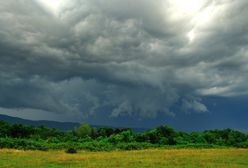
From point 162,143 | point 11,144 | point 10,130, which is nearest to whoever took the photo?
point 11,144

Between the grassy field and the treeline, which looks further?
the treeline

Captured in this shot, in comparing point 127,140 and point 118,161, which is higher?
point 127,140

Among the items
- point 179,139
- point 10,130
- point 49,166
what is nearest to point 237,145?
point 179,139

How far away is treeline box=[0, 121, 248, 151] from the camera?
60.9 m

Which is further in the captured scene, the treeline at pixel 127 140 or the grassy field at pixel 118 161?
the treeline at pixel 127 140

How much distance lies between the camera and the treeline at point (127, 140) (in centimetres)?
6094

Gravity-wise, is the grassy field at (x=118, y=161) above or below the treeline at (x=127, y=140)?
below

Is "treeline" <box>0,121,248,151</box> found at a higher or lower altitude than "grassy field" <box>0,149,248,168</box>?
higher

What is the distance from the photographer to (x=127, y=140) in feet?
249

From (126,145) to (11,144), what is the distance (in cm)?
2107

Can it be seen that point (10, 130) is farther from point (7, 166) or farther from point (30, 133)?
point (7, 166)

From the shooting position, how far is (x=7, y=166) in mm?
33750

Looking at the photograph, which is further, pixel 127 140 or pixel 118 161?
pixel 127 140

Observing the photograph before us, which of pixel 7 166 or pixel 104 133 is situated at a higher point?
pixel 104 133
